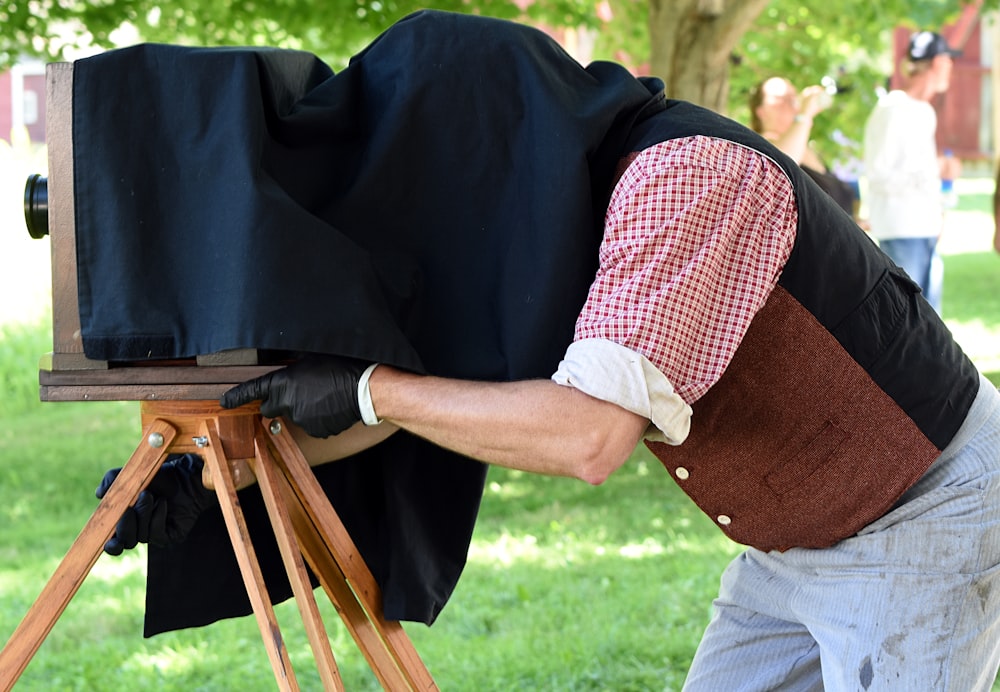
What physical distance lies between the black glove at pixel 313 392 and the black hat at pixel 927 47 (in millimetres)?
5529

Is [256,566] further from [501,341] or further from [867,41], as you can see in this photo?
[867,41]

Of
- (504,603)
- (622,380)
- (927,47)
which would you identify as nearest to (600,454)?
(622,380)

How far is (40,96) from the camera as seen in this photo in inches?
688

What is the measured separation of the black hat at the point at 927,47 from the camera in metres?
6.49

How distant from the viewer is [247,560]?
1.87m

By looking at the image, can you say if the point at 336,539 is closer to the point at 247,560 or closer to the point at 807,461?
the point at 247,560

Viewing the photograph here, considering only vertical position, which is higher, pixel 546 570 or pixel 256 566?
pixel 256 566

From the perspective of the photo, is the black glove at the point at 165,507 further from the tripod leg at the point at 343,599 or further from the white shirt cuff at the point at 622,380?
the white shirt cuff at the point at 622,380

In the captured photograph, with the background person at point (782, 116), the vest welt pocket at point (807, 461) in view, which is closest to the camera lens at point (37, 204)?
the vest welt pocket at point (807, 461)

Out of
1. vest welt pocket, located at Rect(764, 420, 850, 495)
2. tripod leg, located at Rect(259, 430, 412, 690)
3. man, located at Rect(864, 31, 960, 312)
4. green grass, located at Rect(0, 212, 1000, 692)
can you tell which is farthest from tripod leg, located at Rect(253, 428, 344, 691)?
man, located at Rect(864, 31, 960, 312)

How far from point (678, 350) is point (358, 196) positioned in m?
0.54

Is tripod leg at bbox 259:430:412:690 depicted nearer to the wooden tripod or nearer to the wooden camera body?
the wooden tripod

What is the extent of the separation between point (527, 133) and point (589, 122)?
0.10m

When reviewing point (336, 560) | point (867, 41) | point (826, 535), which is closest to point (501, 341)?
point (336, 560)
